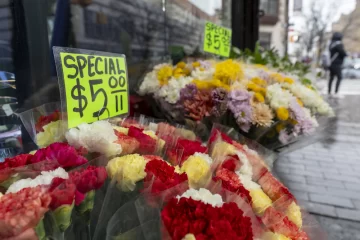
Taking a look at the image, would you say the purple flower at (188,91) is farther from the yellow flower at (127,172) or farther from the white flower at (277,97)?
the yellow flower at (127,172)

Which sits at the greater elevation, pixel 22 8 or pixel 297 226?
pixel 22 8

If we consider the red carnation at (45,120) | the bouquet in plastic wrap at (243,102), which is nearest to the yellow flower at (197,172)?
the red carnation at (45,120)

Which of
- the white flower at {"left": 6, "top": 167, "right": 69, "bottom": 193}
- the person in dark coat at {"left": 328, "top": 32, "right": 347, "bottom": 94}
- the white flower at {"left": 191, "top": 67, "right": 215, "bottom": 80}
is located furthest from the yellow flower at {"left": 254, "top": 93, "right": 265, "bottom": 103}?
the person in dark coat at {"left": 328, "top": 32, "right": 347, "bottom": 94}

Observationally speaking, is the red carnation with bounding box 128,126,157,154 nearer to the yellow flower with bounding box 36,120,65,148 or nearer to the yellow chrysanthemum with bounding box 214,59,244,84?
the yellow flower with bounding box 36,120,65,148

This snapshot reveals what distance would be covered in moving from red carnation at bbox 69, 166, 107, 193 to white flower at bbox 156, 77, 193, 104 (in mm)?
1012

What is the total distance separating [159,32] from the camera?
2371 millimetres

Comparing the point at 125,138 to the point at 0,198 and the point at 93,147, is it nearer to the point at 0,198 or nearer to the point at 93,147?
the point at 93,147

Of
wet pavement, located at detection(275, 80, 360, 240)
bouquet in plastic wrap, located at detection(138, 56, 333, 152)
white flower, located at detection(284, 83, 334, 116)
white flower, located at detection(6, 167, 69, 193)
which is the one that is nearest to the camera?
white flower, located at detection(6, 167, 69, 193)

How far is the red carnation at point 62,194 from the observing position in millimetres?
538

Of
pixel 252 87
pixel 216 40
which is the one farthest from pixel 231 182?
pixel 216 40

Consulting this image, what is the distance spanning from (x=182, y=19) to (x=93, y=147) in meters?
2.15

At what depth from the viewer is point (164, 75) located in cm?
178

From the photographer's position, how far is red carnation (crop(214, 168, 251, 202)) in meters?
0.74

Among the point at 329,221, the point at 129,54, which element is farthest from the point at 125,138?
the point at 329,221
